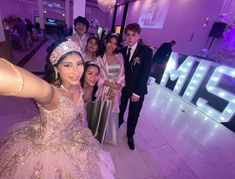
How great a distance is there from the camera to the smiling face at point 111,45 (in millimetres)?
1804

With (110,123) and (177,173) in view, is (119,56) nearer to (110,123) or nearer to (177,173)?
(110,123)

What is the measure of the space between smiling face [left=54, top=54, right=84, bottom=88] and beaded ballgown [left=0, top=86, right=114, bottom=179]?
121 millimetres

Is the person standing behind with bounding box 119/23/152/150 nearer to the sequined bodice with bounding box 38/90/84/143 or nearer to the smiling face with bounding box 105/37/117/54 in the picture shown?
the smiling face with bounding box 105/37/117/54

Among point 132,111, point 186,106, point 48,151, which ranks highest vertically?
point 48,151

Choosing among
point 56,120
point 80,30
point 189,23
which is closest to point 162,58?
point 189,23

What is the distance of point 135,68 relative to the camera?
6.10 feet

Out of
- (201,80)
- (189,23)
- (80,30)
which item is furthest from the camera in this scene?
(189,23)

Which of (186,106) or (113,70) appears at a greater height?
(113,70)

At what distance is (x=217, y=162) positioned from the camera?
84.7 inches

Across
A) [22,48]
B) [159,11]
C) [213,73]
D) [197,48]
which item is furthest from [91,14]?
[213,73]

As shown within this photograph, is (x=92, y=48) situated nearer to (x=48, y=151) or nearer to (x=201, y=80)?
(x=48, y=151)

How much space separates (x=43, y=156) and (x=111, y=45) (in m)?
1.37

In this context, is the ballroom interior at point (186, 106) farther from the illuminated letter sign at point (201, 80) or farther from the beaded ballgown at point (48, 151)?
the beaded ballgown at point (48, 151)

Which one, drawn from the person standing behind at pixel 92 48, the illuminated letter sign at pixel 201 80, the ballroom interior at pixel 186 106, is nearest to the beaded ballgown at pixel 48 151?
the ballroom interior at pixel 186 106
